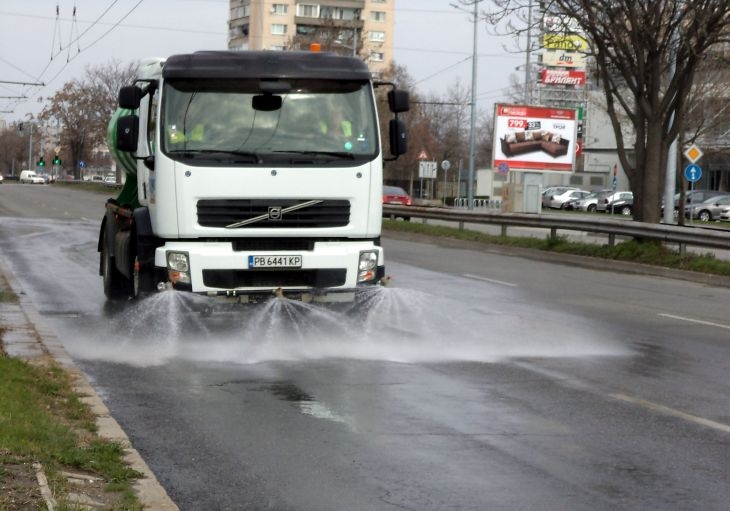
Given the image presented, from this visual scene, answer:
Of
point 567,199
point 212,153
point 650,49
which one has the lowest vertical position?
point 567,199

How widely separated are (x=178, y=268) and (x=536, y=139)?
4436 cm

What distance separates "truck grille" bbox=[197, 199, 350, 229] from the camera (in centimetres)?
1214

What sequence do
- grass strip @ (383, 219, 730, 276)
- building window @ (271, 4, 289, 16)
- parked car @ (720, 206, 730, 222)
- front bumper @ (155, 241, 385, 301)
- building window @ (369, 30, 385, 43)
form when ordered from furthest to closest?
1. building window @ (369, 30, 385, 43)
2. building window @ (271, 4, 289, 16)
3. parked car @ (720, 206, 730, 222)
4. grass strip @ (383, 219, 730, 276)
5. front bumper @ (155, 241, 385, 301)

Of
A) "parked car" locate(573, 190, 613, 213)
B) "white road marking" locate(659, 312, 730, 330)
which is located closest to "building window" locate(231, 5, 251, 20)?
"parked car" locate(573, 190, 613, 213)

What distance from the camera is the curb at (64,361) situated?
5.86 m

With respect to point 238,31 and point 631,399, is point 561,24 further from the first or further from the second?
point 238,31

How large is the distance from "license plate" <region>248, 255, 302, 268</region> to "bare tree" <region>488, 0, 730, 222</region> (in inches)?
565

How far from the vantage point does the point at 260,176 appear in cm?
1214

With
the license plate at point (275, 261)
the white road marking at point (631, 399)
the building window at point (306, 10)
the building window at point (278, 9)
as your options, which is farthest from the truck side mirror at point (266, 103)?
the building window at point (306, 10)

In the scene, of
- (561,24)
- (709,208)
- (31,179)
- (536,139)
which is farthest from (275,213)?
(31,179)

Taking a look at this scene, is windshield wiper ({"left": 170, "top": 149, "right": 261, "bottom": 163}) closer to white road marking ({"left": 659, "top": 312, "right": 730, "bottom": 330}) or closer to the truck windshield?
the truck windshield

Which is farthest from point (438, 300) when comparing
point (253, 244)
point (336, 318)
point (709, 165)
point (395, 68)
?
point (395, 68)

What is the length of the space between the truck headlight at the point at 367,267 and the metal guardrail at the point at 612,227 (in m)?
12.4

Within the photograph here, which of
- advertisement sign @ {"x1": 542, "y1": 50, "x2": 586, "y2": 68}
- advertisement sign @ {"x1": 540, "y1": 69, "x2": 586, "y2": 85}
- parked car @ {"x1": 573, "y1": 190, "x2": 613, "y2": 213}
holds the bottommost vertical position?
parked car @ {"x1": 573, "y1": 190, "x2": 613, "y2": 213}
